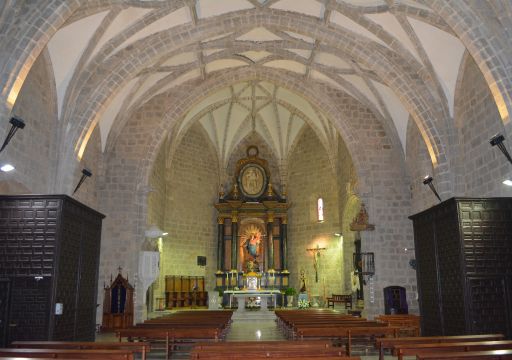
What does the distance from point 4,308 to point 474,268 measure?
364 inches

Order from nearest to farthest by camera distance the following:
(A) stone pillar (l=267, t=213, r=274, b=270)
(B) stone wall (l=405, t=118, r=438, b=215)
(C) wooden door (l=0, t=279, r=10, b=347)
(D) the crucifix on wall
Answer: (C) wooden door (l=0, t=279, r=10, b=347) < (B) stone wall (l=405, t=118, r=438, b=215) < (D) the crucifix on wall < (A) stone pillar (l=267, t=213, r=274, b=270)

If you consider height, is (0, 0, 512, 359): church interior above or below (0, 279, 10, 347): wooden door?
above

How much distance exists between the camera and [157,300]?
65.0 ft

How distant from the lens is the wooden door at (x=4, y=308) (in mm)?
8547

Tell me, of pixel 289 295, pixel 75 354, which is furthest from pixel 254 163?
pixel 75 354

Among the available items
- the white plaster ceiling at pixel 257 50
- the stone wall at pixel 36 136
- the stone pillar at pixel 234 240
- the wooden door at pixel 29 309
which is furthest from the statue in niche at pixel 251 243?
the wooden door at pixel 29 309

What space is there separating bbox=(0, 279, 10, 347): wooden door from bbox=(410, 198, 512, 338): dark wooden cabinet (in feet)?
28.8

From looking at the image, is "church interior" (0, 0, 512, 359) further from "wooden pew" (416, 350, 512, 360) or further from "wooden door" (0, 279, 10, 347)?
"wooden pew" (416, 350, 512, 360)

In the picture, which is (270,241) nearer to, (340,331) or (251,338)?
(251,338)

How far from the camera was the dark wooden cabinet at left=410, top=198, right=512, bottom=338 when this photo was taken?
9406 mm

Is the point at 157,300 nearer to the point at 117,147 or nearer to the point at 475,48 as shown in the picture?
the point at 117,147

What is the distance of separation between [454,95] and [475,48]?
318 cm

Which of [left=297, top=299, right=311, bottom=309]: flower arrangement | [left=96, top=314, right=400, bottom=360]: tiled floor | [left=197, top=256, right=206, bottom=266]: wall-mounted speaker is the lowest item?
[left=96, top=314, right=400, bottom=360]: tiled floor

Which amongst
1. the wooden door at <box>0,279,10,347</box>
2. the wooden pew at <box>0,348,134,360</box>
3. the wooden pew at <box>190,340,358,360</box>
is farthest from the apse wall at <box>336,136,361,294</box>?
the wooden pew at <box>0,348,134,360</box>
